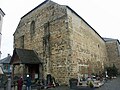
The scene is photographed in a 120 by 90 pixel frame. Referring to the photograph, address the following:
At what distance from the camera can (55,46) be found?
18.2m

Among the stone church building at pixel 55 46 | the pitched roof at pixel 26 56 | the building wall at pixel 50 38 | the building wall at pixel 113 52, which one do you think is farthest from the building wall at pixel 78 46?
the building wall at pixel 113 52

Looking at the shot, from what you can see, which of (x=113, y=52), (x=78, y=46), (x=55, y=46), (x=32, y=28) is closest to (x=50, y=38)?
(x=55, y=46)

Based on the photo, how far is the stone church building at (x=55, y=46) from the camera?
16.7m

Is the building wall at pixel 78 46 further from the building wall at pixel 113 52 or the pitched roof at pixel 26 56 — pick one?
the building wall at pixel 113 52

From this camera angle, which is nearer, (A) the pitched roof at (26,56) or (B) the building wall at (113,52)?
(A) the pitched roof at (26,56)

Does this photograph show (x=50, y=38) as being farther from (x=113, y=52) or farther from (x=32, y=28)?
(x=113, y=52)

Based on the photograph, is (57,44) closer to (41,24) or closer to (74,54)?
(74,54)

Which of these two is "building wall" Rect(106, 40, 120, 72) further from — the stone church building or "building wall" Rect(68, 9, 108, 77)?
"building wall" Rect(68, 9, 108, 77)

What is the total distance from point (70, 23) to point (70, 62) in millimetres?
4480

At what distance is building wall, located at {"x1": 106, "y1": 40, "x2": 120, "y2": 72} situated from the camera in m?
37.1

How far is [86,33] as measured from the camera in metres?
22.5

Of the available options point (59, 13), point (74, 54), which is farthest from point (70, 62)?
point (59, 13)

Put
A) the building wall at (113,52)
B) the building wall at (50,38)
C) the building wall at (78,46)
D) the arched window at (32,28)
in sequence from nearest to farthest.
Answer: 1. the building wall at (78,46)
2. the building wall at (50,38)
3. the arched window at (32,28)
4. the building wall at (113,52)

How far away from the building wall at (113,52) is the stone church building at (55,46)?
1727 cm
